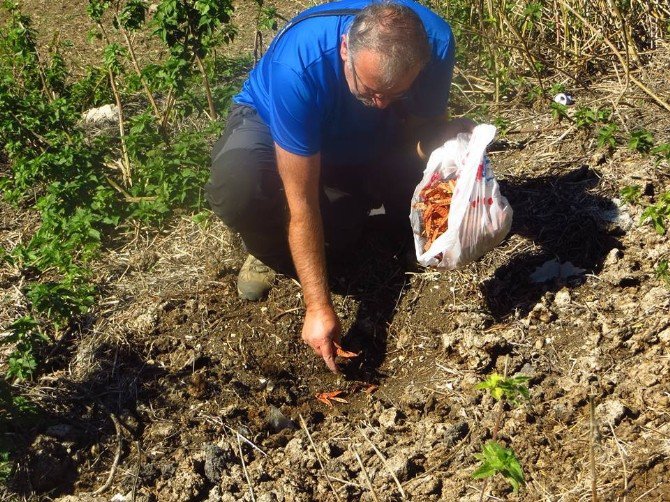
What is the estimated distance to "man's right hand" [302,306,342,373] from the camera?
2.73 meters

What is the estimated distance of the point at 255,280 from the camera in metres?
3.34

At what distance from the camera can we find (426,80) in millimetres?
2924

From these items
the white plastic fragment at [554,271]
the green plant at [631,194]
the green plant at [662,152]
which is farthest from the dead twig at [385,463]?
the green plant at [662,152]

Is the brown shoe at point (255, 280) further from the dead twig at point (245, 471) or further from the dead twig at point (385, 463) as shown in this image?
the dead twig at point (385, 463)

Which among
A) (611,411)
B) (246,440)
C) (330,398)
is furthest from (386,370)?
(611,411)

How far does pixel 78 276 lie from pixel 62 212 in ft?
1.36

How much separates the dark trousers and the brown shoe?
0.16 ft

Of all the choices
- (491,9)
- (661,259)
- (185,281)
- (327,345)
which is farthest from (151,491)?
(491,9)

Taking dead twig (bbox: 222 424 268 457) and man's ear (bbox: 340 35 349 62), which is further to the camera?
dead twig (bbox: 222 424 268 457)

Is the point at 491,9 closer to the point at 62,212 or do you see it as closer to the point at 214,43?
the point at 214,43

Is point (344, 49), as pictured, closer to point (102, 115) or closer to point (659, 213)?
point (659, 213)

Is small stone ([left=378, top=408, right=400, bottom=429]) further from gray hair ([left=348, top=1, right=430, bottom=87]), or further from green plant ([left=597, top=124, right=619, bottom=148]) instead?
green plant ([left=597, top=124, right=619, bottom=148])

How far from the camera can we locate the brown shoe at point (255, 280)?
3332 mm

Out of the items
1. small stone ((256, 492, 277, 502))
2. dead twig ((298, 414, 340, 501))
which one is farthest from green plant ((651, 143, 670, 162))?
small stone ((256, 492, 277, 502))
